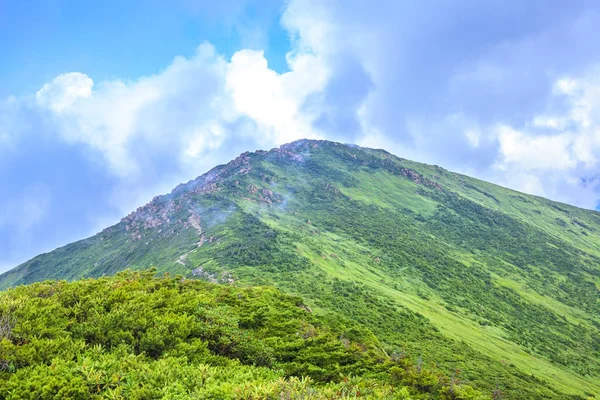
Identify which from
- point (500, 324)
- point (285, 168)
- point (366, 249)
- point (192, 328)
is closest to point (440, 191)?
point (285, 168)

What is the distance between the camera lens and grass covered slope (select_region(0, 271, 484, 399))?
1306 centimetres

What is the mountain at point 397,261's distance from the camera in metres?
57.8

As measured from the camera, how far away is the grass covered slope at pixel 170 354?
42.9 ft

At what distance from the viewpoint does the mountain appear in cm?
5775

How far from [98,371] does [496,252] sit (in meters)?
153

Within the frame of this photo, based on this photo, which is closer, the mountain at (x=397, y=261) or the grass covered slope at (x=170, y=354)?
the grass covered slope at (x=170, y=354)

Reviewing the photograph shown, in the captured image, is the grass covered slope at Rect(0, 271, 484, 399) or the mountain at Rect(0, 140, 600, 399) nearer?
the grass covered slope at Rect(0, 271, 484, 399)

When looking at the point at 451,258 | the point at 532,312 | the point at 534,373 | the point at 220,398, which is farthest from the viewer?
the point at 451,258

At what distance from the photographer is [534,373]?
A: 184ft

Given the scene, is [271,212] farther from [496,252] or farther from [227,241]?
[496,252]

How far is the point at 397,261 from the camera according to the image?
345 ft

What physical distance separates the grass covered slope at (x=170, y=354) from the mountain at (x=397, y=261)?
20.3 meters

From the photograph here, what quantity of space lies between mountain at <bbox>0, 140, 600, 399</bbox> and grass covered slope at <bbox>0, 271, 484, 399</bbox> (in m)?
20.3

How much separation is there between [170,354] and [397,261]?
94496 millimetres
